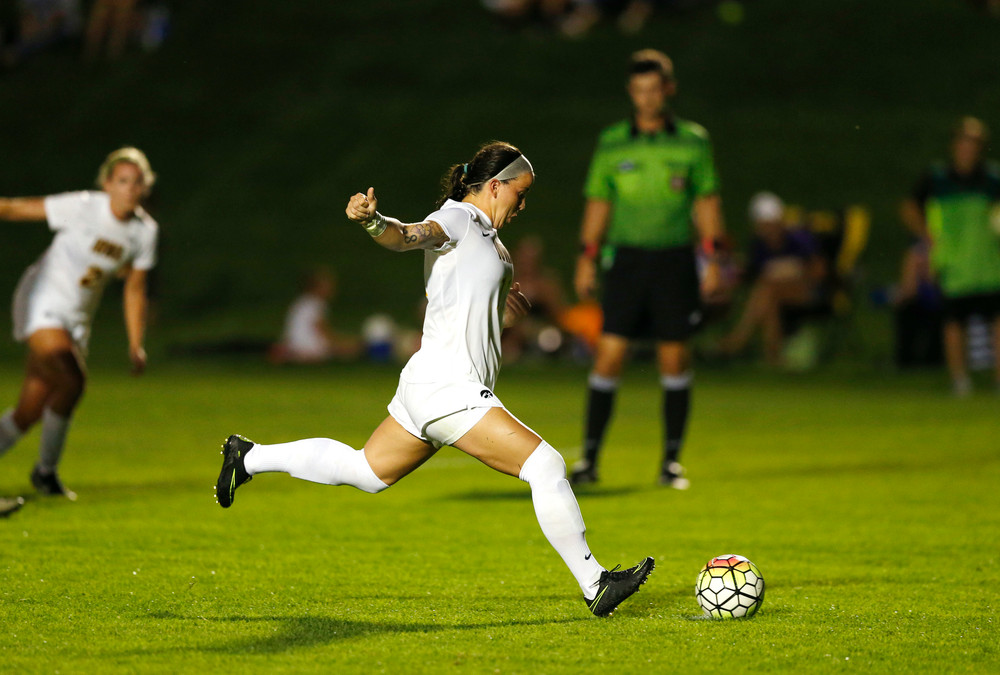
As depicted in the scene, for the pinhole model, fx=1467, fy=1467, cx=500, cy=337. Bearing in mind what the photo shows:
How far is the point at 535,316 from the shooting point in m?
21.1

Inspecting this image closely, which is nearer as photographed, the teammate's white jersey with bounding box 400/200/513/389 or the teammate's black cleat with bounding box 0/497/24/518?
the teammate's white jersey with bounding box 400/200/513/389

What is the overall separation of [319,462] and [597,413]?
4.08 m

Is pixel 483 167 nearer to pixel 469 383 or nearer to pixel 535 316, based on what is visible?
pixel 469 383

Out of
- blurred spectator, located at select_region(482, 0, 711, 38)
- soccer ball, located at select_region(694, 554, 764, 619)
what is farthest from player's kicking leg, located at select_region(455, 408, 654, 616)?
blurred spectator, located at select_region(482, 0, 711, 38)

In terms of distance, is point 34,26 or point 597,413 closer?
point 597,413

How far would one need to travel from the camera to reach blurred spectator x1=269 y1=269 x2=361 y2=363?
2022cm

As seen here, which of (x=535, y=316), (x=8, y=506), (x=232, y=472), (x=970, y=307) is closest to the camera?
(x=232, y=472)

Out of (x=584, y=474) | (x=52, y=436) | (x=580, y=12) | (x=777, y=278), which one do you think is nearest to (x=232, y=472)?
(x=52, y=436)

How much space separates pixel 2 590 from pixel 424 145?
28.6 meters

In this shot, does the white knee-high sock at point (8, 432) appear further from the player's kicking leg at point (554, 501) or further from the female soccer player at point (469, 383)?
the player's kicking leg at point (554, 501)

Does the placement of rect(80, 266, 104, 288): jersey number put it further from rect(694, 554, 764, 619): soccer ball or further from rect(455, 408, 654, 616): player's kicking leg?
rect(694, 554, 764, 619): soccer ball

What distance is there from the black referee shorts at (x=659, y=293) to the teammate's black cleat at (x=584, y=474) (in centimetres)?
91

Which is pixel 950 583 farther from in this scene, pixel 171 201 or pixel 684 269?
pixel 171 201

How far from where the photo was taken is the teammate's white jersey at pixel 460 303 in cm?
552
